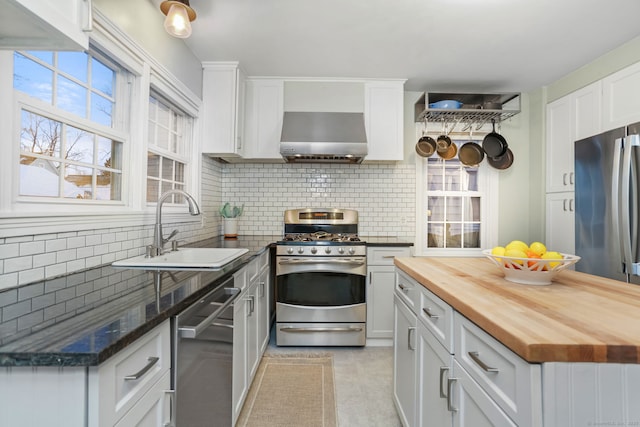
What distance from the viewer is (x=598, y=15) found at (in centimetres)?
207

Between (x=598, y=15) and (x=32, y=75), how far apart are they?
127 inches

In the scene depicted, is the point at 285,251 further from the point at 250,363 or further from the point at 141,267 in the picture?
the point at 141,267

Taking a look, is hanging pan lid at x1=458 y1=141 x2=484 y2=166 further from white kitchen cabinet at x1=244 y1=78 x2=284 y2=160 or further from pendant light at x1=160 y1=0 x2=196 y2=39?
pendant light at x1=160 y1=0 x2=196 y2=39

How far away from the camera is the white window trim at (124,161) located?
109 cm

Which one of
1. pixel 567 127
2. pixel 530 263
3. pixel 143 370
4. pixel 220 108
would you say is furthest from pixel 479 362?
pixel 567 127

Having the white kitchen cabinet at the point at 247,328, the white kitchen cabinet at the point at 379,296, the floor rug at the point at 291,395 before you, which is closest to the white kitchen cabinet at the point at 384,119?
the white kitchen cabinet at the point at 379,296

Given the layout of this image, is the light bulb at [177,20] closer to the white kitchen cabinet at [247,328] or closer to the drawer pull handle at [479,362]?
the white kitchen cabinet at [247,328]

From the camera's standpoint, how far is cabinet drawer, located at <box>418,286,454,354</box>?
1.09m

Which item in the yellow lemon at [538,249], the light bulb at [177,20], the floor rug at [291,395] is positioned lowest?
the floor rug at [291,395]

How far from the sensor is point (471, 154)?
343 centimetres

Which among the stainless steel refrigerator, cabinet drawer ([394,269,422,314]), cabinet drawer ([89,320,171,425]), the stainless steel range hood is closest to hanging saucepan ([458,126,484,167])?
the stainless steel refrigerator

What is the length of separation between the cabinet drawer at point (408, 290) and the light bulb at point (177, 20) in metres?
1.78

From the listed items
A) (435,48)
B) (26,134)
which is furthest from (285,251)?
(435,48)

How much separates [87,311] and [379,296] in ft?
7.68
